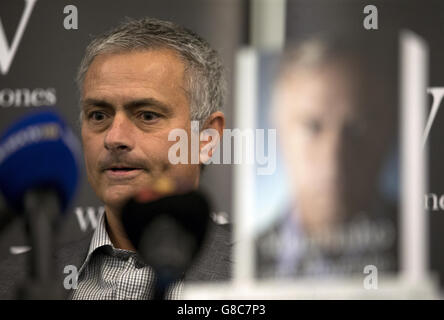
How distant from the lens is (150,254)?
2.63ft

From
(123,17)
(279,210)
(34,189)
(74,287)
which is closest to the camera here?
(34,189)

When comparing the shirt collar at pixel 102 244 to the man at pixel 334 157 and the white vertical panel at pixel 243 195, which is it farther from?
the man at pixel 334 157

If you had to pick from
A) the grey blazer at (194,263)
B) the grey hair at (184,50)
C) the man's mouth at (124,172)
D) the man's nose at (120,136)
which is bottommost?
the grey blazer at (194,263)

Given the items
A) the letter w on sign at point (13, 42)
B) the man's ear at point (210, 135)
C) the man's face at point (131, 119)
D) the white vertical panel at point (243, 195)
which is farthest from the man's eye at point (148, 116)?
the letter w on sign at point (13, 42)

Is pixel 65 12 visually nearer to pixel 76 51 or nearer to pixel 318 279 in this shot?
pixel 76 51

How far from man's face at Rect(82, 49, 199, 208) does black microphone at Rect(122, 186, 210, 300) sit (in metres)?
0.54

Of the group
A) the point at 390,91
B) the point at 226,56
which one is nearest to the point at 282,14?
the point at 226,56

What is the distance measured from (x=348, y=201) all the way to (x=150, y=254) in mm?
1161

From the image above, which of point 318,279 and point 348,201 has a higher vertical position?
point 348,201

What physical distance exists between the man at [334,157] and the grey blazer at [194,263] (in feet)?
0.52

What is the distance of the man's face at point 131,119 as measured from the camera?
4.91 ft

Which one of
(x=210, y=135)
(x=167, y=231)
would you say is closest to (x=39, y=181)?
(x=167, y=231)

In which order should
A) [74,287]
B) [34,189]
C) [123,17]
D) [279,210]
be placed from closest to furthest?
[34,189]
[74,287]
[123,17]
[279,210]

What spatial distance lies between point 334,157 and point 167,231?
1131 mm
